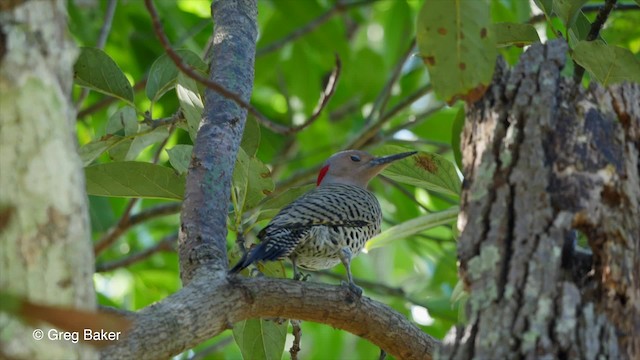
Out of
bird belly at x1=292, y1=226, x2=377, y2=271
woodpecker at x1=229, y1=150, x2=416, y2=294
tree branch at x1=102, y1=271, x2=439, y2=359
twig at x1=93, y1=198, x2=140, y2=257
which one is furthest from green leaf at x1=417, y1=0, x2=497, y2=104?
twig at x1=93, y1=198, x2=140, y2=257

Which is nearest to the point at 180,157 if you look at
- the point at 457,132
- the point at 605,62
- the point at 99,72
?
the point at 99,72

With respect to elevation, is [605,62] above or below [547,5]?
below

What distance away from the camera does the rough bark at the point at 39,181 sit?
1.67 meters

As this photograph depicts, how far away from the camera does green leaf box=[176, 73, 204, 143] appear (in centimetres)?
348

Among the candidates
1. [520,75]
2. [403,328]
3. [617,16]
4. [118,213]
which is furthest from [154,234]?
[520,75]

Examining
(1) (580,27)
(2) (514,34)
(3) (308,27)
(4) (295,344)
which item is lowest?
(4) (295,344)

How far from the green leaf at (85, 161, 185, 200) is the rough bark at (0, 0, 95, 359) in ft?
5.54

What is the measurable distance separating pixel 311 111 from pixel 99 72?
10.9 ft

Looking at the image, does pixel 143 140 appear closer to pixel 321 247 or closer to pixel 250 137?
pixel 250 137

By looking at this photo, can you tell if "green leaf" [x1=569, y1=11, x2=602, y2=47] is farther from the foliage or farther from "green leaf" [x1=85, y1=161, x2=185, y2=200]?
"green leaf" [x1=85, y1=161, x2=185, y2=200]

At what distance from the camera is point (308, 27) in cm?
659

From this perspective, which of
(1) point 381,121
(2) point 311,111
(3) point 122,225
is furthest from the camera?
(2) point 311,111

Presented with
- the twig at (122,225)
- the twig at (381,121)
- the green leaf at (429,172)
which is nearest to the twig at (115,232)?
the twig at (122,225)

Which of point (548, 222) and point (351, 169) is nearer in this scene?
point (548, 222)
